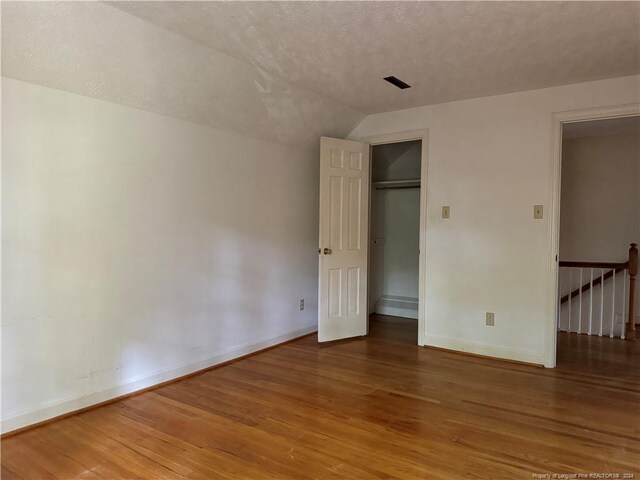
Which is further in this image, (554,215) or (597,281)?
(597,281)

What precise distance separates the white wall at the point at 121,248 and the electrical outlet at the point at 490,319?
208cm

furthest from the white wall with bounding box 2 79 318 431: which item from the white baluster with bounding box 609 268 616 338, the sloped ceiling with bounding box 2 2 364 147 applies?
the white baluster with bounding box 609 268 616 338

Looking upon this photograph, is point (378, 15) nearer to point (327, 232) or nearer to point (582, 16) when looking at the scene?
point (582, 16)

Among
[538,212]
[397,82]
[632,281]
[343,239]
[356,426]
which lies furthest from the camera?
[632,281]

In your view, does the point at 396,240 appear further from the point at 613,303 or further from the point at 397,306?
the point at 613,303

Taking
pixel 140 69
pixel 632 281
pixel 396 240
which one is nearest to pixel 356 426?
pixel 140 69

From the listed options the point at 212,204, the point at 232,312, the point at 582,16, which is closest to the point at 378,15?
the point at 582,16

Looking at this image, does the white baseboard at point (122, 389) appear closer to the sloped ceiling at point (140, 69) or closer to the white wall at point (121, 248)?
the white wall at point (121, 248)

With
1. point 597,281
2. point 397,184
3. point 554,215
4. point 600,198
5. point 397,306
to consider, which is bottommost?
point 397,306

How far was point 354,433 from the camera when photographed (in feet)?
7.63

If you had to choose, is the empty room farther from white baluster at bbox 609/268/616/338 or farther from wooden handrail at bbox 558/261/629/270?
white baluster at bbox 609/268/616/338

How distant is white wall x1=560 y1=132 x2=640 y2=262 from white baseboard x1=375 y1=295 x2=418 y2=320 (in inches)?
85.2

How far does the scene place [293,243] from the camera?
436 cm

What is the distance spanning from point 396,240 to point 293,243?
1.94 m
